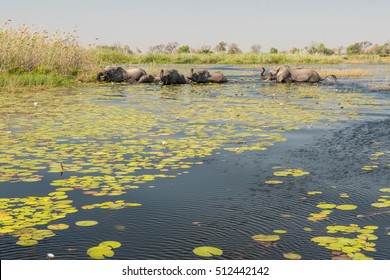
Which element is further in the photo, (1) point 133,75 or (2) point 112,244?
(1) point 133,75

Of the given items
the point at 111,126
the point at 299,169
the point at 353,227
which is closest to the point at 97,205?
the point at 353,227

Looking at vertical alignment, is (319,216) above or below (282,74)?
below

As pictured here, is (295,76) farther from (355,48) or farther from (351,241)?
(355,48)

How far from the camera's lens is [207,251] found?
14.5 ft

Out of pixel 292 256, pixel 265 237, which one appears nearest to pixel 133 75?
pixel 265 237

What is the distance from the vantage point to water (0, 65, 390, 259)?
471 centimetres

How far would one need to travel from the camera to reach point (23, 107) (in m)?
16.2

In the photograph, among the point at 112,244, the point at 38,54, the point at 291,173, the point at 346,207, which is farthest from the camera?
the point at 38,54

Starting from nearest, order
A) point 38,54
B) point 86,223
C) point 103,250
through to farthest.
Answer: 1. point 103,250
2. point 86,223
3. point 38,54

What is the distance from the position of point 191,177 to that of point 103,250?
9.41ft

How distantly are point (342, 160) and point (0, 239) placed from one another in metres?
5.58

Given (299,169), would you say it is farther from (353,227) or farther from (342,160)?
(353,227)

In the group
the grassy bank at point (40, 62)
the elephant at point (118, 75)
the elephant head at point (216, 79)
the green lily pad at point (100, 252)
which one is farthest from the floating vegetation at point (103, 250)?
the elephant head at point (216, 79)
